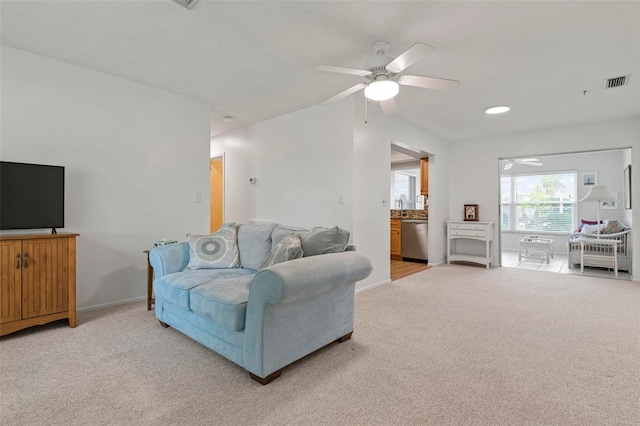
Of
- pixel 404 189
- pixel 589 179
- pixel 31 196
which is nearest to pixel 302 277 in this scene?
pixel 31 196

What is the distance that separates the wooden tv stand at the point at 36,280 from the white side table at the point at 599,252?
686 centimetres

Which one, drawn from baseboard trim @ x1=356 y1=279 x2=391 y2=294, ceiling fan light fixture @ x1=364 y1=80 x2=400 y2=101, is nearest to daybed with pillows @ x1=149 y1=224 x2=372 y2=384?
ceiling fan light fixture @ x1=364 y1=80 x2=400 y2=101

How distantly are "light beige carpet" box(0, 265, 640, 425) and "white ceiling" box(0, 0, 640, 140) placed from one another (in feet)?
7.77

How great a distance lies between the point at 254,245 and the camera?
2828 mm

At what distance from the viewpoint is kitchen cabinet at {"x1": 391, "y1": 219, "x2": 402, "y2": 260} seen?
637 cm

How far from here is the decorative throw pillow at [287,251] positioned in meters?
2.30

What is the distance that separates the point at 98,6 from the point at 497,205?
240 inches

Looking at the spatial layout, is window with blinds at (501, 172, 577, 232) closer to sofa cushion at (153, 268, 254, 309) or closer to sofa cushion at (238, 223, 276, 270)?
sofa cushion at (238, 223, 276, 270)

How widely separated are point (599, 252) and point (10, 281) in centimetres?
743

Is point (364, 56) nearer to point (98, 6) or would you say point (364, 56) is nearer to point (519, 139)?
point (98, 6)

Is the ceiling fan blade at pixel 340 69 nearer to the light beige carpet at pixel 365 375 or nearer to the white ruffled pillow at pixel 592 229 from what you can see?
the light beige carpet at pixel 365 375

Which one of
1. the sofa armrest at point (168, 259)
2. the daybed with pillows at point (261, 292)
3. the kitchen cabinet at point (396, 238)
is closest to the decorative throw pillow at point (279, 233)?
the daybed with pillows at point (261, 292)

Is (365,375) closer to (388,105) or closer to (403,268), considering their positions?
(388,105)

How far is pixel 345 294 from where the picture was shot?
2344mm
